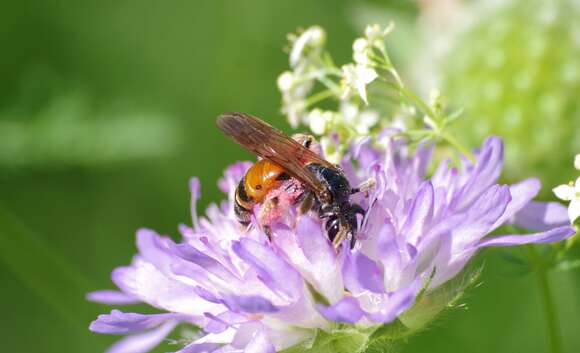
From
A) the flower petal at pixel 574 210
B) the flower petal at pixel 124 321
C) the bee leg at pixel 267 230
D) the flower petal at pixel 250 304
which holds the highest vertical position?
the bee leg at pixel 267 230

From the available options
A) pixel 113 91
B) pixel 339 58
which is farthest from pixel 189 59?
pixel 339 58

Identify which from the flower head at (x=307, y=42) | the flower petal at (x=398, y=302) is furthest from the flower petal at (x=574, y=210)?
the flower head at (x=307, y=42)

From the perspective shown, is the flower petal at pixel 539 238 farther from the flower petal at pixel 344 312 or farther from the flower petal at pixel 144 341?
the flower petal at pixel 144 341

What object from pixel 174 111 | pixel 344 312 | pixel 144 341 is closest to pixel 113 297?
pixel 144 341

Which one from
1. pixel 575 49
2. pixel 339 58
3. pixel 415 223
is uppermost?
pixel 339 58

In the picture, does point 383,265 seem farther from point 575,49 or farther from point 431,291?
point 575,49

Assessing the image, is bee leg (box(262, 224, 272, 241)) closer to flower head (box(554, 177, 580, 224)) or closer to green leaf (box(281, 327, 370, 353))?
green leaf (box(281, 327, 370, 353))

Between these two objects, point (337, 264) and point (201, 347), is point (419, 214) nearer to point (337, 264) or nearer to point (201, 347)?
point (337, 264)
